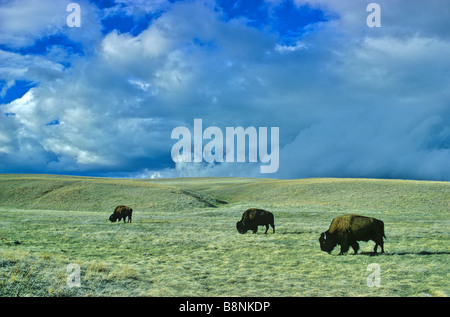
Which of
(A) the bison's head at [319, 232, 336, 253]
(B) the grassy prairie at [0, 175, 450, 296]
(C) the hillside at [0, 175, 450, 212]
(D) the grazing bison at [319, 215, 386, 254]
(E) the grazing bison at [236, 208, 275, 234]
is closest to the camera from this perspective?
(B) the grassy prairie at [0, 175, 450, 296]

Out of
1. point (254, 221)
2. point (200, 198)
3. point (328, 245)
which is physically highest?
point (200, 198)

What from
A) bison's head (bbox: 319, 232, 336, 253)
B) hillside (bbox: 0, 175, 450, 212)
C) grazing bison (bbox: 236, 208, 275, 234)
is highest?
hillside (bbox: 0, 175, 450, 212)

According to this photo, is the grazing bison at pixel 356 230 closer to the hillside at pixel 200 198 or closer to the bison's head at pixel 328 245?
the bison's head at pixel 328 245

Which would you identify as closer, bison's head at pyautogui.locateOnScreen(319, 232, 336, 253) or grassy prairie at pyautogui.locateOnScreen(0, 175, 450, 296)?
grassy prairie at pyautogui.locateOnScreen(0, 175, 450, 296)

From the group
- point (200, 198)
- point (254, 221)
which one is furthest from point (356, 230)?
point (200, 198)

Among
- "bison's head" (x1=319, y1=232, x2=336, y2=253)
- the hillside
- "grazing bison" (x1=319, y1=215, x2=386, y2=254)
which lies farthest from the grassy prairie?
the hillside

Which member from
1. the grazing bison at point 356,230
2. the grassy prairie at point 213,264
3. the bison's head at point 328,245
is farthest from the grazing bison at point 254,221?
the grazing bison at point 356,230

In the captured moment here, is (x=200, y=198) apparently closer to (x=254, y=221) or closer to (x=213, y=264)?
(x=254, y=221)

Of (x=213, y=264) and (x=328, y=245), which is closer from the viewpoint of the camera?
(x=213, y=264)

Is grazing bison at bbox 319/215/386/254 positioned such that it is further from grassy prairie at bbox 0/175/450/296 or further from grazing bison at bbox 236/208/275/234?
grazing bison at bbox 236/208/275/234

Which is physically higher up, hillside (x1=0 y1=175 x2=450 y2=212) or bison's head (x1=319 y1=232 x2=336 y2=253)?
hillside (x1=0 y1=175 x2=450 y2=212)

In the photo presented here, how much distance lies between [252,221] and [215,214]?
21.5 m

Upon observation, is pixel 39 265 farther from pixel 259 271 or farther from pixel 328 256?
pixel 328 256

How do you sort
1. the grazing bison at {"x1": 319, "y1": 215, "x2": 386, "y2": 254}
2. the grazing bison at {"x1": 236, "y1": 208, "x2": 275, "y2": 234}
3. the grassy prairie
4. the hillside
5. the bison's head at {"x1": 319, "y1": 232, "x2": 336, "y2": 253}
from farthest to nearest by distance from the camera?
the hillside
the grazing bison at {"x1": 236, "y1": 208, "x2": 275, "y2": 234}
the bison's head at {"x1": 319, "y1": 232, "x2": 336, "y2": 253}
the grazing bison at {"x1": 319, "y1": 215, "x2": 386, "y2": 254}
the grassy prairie
